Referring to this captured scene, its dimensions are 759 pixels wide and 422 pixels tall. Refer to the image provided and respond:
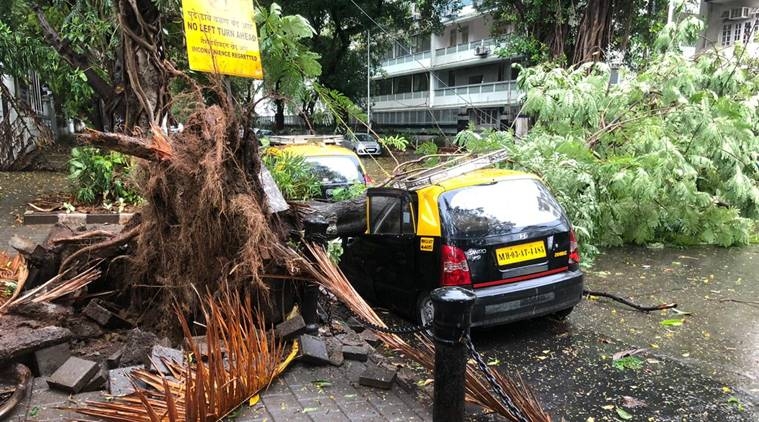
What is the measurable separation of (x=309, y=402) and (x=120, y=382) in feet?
3.83

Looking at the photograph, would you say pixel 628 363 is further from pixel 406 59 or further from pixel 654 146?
pixel 406 59

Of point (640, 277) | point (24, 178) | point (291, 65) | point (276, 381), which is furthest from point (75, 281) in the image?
point (24, 178)

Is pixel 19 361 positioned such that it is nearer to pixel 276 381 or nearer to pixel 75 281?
pixel 75 281

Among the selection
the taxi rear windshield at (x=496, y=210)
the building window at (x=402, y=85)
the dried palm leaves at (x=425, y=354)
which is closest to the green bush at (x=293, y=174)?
the taxi rear windshield at (x=496, y=210)

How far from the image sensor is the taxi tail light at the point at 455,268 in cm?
508

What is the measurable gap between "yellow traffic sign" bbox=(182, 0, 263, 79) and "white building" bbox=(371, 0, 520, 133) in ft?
88.1

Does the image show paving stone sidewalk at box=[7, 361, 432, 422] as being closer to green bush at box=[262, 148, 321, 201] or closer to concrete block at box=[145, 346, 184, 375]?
concrete block at box=[145, 346, 184, 375]

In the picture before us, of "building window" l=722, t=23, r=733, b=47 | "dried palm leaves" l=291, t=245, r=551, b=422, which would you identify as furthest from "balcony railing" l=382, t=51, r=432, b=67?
"dried palm leaves" l=291, t=245, r=551, b=422

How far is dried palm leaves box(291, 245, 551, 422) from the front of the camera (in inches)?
131

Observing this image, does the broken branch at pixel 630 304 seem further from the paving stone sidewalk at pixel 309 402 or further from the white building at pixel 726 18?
the white building at pixel 726 18

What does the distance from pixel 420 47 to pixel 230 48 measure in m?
41.9

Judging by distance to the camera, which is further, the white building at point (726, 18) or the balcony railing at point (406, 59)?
the balcony railing at point (406, 59)

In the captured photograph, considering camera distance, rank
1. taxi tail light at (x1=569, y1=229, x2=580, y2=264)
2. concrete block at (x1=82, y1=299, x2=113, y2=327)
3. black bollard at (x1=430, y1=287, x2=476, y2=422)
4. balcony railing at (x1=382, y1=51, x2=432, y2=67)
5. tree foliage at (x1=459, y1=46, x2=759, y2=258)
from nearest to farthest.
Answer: black bollard at (x1=430, y1=287, x2=476, y2=422)
concrete block at (x1=82, y1=299, x2=113, y2=327)
taxi tail light at (x1=569, y1=229, x2=580, y2=264)
tree foliage at (x1=459, y1=46, x2=759, y2=258)
balcony railing at (x1=382, y1=51, x2=432, y2=67)

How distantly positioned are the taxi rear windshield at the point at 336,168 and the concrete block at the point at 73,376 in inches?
Answer: 246
